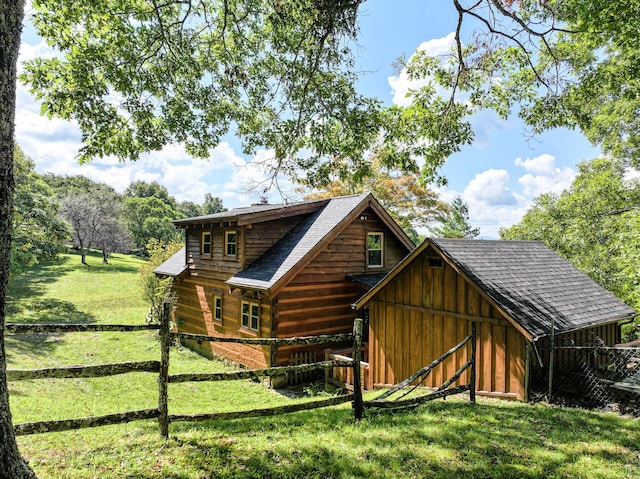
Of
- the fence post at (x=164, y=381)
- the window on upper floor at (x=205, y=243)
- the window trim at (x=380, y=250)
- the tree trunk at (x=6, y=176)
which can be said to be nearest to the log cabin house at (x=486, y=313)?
the window trim at (x=380, y=250)

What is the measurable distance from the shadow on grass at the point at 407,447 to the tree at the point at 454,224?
82.1 feet

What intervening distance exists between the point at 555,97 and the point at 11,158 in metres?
11.4

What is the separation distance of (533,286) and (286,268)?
7.63 meters

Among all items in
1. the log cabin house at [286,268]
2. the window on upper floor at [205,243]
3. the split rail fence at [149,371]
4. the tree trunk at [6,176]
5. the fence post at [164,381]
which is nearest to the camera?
the tree trunk at [6,176]

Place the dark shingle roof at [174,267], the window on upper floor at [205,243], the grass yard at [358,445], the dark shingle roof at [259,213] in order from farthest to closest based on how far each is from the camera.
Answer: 1. the dark shingle roof at [174,267]
2. the window on upper floor at [205,243]
3. the dark shingle roof at [259,213]
4. the grass yard at [358,445]

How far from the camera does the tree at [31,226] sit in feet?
59.7

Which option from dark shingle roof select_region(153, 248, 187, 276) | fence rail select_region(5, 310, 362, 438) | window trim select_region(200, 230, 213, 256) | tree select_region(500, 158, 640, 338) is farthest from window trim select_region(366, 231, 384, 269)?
fence rail select_region(5, 310, 362, 438)

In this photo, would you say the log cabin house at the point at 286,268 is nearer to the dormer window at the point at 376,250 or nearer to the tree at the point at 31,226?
the dormer window at the point at 376,250

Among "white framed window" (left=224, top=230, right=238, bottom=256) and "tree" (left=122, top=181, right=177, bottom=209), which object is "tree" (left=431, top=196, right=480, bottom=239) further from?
"tree" (left=122, top=181, right=177, bottom=209)

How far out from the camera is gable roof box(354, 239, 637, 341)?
8656 millimetres

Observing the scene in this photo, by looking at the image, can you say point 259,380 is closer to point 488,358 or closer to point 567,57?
point 488,358

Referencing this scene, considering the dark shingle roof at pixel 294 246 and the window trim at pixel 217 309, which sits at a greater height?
the dark shingle roof at pixel 294 246

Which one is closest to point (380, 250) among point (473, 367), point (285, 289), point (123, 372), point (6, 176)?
point (285, 289)

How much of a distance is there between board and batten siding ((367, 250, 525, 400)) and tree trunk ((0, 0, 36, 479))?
873 cm
